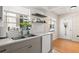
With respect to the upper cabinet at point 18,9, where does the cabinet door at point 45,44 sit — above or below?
below

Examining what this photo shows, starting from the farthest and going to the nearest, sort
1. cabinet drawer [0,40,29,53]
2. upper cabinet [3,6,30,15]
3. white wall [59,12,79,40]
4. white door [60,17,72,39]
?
white door [60,17,72,39] < white wall [59,12,79,40] < upper cabinet [3,6,30,15] < cabinet drawer [0,40,29,53]

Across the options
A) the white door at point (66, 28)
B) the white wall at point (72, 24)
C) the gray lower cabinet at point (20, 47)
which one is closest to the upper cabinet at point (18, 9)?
the gray lower cabinet at point (20, 47)

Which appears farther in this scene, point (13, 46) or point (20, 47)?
point (20, 47)

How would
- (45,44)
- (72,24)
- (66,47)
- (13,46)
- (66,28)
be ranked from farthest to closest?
(66,28), (72,24), (66,47), (45,44), (13,46)

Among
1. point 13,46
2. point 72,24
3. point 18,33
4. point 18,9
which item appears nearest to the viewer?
point 13,46

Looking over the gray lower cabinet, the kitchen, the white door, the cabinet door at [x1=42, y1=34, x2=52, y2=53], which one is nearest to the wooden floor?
the cabinet door at [x1=42, y1=34, x2=52, y2=53]

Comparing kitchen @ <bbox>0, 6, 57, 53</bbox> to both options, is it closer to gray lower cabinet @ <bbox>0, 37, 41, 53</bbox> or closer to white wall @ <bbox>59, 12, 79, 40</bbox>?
gray lower cabinet @ <bbox>0, 37, 41, 53</bbox>

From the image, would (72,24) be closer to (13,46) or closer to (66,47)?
(66,47)

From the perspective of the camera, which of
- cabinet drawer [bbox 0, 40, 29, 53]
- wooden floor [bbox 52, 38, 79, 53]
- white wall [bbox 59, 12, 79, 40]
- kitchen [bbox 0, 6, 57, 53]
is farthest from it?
white wall [bbox 59, 12, 79, 40]

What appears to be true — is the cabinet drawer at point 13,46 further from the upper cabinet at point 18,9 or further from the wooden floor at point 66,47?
the wooden floor at point 66,47

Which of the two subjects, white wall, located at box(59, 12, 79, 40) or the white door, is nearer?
white wall, located at box(59, 12, 79, 40)

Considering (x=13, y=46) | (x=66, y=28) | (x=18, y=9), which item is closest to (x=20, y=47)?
(x=13, y=46)
